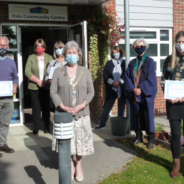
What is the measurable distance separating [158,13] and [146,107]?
480 cm

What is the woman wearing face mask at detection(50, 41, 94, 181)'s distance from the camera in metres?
4.53

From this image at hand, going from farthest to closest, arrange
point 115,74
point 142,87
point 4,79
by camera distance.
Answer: point 115,74
point 142,87
point 4,79

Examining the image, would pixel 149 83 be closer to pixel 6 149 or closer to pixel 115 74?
pixel 115 74

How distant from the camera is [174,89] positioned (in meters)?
4.64

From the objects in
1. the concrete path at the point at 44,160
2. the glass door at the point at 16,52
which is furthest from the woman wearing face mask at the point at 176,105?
the glass door at the point at 16,52

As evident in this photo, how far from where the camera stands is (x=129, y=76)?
6164 millimetres

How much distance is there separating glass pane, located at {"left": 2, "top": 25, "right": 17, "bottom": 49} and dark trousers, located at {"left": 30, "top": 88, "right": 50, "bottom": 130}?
61.6 inches

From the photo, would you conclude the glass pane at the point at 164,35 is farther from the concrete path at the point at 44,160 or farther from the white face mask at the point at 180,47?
the white face mask at the point at 180,47

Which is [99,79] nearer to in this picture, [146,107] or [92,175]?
[146,107]

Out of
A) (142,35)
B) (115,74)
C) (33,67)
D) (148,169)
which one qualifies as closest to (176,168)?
(148,169)

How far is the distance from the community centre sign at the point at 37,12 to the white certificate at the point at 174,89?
4.64m

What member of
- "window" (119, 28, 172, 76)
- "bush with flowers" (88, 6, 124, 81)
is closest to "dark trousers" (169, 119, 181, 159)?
"bush with flowers" (88, 6, 124, 81)

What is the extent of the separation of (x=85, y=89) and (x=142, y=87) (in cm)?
162

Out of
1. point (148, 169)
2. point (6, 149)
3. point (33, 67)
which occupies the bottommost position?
point (148, 169)
